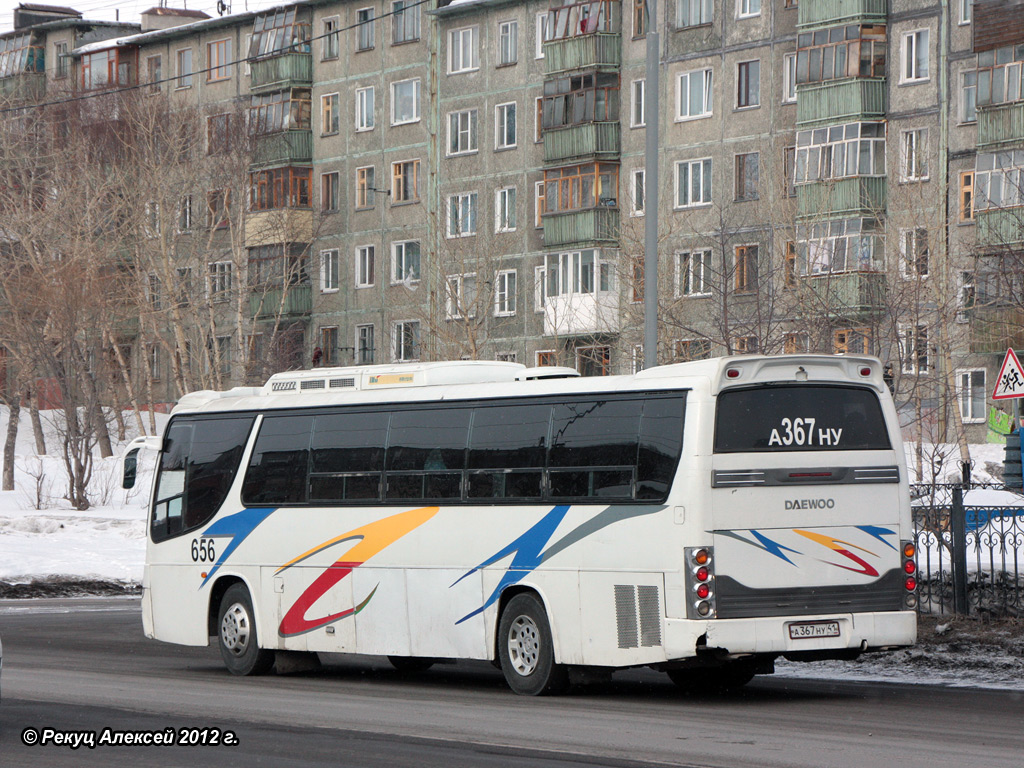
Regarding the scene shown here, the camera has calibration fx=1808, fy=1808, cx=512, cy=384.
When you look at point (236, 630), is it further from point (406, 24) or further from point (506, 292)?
point (406, 24)

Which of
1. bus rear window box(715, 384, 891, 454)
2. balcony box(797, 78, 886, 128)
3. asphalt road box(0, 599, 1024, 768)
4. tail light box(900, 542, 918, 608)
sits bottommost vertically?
asphalt road box(0, 599, 1024, 768)

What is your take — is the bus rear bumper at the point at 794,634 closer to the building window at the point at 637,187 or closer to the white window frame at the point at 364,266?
the building window at the point at 637,187

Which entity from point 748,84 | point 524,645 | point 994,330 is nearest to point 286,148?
point 748,84

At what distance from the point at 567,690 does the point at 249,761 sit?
15.2ft

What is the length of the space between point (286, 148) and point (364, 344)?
7.94 meters

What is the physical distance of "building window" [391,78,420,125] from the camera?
2534 inches

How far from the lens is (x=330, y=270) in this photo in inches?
2660

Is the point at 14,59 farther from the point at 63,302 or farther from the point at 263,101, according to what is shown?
the point at 63,302

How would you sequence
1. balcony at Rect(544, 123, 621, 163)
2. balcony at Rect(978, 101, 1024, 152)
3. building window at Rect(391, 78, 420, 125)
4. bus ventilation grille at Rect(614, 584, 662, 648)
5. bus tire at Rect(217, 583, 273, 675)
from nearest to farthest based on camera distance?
bus ventilation grille at Rect(614, 584, 662, 648) → bus tire at Rect(217, 583, 273, 675) → balcony at Rect(978, 101, 1024, 152) → balcony at Rect(544, 123, 621, 163) → building window at Rect(391, 78, 420, 125)

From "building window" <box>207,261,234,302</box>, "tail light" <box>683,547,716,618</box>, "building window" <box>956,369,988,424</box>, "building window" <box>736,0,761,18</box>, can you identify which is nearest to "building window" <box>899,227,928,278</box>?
"building window" <box>956,369,988,424</box>

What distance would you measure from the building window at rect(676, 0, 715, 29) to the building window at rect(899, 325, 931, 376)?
14.6 meters

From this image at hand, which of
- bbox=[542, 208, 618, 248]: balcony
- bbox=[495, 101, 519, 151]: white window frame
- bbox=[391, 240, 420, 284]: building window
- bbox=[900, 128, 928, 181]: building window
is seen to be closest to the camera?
bbox=[900, 128, 928, 181]: building window

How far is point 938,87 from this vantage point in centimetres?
5094

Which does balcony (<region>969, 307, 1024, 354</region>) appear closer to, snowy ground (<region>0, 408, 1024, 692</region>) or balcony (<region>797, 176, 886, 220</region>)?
snowy ground (<region>0, 408, 1024, 692</region>)
